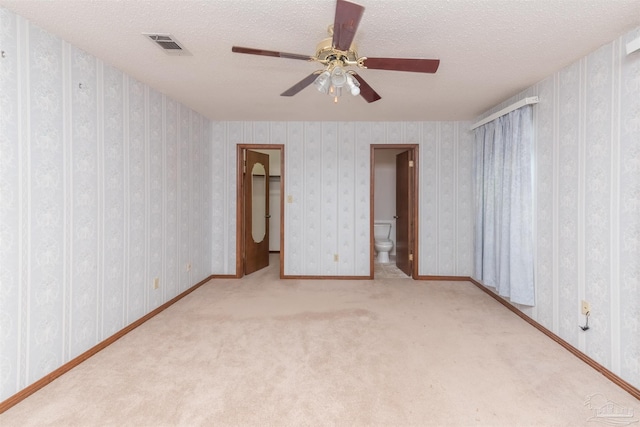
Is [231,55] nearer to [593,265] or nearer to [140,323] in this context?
[140,323]

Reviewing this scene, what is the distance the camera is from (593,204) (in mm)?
2229

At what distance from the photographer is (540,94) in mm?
2811

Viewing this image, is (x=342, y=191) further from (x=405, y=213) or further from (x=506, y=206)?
(x=506, y=206)

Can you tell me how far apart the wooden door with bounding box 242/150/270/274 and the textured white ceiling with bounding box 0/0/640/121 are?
174 centimetres

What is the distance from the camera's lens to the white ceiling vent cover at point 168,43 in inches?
79.9

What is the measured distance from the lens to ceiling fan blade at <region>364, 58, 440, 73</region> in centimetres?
174

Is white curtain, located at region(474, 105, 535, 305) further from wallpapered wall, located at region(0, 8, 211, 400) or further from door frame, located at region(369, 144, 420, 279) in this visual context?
wallpapered wall, located at region(0, 8, 211, 400)

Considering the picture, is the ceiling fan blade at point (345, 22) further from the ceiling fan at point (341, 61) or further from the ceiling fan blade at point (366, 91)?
the ceiling fan blade at point (366, 91)

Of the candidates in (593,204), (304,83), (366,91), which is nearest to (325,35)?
(304,83)

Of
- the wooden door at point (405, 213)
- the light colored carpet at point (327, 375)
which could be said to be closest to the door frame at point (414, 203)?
the wooden door at point (405, 213)

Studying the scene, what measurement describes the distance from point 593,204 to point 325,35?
217cm

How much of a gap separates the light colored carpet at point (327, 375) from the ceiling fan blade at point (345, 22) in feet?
6.29

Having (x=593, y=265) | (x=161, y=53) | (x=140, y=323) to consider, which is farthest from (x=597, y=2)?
(x=140, y=323)

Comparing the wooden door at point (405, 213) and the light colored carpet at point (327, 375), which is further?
the wooden door at point (405, 213)
